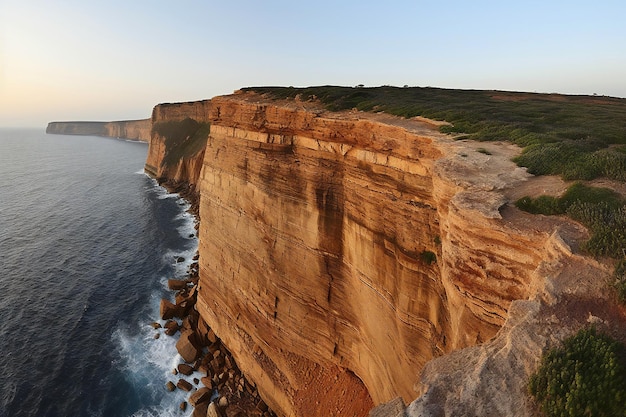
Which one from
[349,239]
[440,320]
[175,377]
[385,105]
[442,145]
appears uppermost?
[385,105]

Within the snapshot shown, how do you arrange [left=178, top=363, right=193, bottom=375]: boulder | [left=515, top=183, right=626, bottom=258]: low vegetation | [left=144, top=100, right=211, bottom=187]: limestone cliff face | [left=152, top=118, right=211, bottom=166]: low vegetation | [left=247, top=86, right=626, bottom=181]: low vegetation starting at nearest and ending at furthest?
1. [left=515, top=183, right=626, bottom=258]: low vegetation
2. [left=247, top=86, right=626, bottom=181]: low vegetation
3. [left=178, top=363, right=193, bottom=375]: boulder
4. [left=144, top=100, right=211, bottom=187]: limestone cliff face
5. [left=152, top=118, right=211, bottom=166]: low vegetation

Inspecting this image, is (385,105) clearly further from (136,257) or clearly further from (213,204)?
(136,257)

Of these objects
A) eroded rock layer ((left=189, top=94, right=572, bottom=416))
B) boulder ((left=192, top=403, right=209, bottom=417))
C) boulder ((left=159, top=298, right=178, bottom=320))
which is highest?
eroded rock layer ((left=189, top=94, right=572, bottom=416))

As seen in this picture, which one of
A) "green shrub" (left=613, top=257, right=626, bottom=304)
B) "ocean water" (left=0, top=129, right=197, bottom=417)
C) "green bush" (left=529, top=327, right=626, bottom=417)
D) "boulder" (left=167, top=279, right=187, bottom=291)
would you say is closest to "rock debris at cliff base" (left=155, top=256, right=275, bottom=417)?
"ocean water" (left=0, top=129, right=197, bottom=417)

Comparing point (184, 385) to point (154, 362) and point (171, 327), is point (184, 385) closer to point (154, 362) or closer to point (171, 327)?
point (154, 362)

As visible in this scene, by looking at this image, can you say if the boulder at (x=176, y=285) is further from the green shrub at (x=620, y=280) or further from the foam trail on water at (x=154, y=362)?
the green shrub at (x=620, y=280)

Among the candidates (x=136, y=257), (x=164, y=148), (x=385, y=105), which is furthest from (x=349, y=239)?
(x=164, y=148)

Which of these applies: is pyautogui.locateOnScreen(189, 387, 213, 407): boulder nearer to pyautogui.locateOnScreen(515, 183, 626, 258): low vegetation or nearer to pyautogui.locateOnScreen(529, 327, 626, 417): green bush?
pyautogui.locateOnScreen(515, 183, 626, 258): low vegetation

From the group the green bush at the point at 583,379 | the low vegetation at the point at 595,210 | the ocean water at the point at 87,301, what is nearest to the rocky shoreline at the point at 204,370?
the ocean water at the point at 87,301
